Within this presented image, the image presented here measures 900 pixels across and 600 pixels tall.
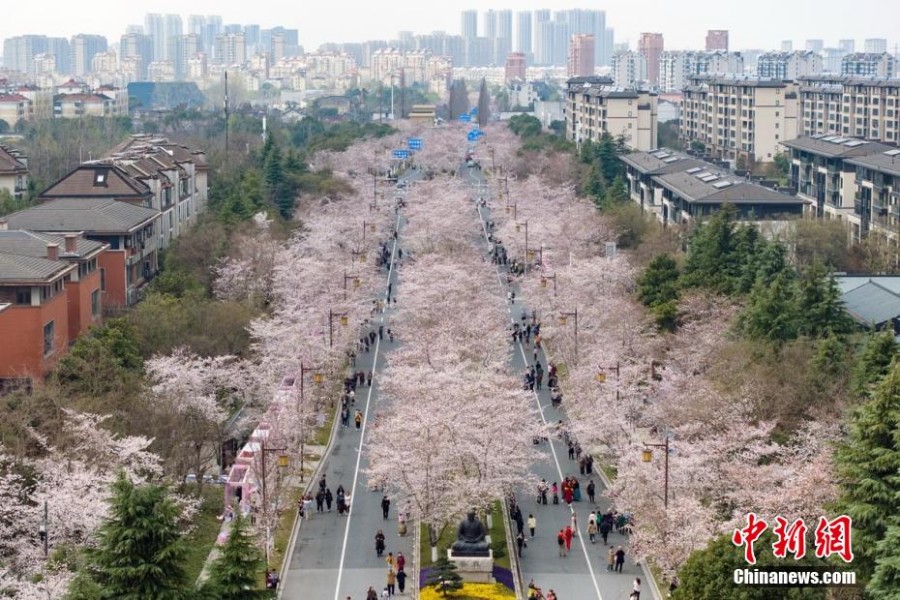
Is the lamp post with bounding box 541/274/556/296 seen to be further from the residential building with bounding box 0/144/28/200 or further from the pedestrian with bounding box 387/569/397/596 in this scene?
the residential building with bounding box 0/144/28/200

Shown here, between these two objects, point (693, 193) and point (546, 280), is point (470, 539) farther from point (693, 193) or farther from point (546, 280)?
point (693, 193)

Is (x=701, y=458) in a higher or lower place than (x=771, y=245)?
lower

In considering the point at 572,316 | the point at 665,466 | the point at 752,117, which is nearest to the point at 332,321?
the point at 572,316

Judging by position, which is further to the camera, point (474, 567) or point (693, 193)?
point (693, 193)

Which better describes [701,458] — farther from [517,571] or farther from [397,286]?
[397,286]

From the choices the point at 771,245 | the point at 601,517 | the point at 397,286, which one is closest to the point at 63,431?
the point at 601,517
